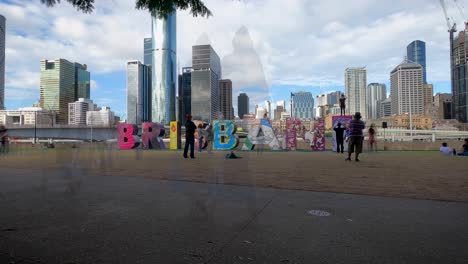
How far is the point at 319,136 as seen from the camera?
21.1m

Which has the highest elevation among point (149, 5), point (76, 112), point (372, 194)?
point (76, 112)

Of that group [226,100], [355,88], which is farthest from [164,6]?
[355,88]

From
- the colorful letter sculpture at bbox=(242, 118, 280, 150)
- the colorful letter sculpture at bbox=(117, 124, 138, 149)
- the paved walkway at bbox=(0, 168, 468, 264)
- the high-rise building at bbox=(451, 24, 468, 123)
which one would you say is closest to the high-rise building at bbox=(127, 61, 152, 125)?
the colorful letter sculpture at bbox=(117, 124, 138, 149)

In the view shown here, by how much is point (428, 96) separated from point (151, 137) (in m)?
187

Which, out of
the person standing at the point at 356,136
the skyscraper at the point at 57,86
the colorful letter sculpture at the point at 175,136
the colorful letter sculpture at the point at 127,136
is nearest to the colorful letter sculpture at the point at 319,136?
the person standing at the point at 356,136

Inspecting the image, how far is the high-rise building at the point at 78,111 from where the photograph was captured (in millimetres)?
109000

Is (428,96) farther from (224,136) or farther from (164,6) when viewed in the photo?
(164,6)

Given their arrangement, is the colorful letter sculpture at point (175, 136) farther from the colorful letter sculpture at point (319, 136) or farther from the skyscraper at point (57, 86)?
the skyscraper at point (57, 86)

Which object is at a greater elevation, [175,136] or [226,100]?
[226,100]

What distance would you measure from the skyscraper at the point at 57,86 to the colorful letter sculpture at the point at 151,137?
8281 cm

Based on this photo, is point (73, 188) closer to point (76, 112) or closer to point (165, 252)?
point (165, 252)

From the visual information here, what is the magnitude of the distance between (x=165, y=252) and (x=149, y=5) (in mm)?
3110

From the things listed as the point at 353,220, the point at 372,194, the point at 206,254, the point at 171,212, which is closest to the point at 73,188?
the point at 171,212

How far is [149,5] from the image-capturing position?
12.6 feet
